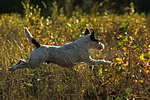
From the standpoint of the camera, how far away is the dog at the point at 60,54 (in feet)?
13.0

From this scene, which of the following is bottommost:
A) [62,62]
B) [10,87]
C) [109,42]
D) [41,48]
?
[109,42]

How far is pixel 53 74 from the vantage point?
4648mm

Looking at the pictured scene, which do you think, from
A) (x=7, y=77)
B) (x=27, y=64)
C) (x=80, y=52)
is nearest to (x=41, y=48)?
(x=27, y=64)

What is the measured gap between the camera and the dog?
3.96 meters

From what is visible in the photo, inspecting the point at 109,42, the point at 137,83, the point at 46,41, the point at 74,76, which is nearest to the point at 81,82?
the point at 74,76

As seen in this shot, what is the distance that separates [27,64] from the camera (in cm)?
396

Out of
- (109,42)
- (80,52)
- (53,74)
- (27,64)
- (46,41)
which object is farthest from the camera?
(109,42)

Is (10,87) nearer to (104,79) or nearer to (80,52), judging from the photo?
(80,52)

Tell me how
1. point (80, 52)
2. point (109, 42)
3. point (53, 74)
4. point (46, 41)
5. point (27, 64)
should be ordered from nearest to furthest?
1. point (27, 64)
2. point (80, 52)
3. point (53, 74)
4. point (46, 41)
5. point (109, 42)

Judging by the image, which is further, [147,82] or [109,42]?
[109,42]

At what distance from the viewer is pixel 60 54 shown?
407 cm

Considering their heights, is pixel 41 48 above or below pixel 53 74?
above

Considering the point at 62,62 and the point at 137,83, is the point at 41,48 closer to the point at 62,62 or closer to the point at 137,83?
the point at 62,62

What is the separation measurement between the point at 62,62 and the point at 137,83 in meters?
1.34
